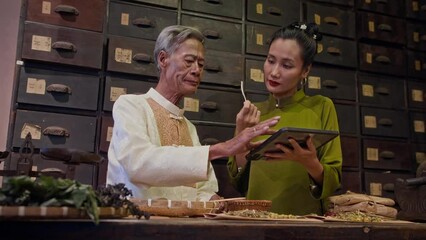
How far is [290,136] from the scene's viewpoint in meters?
1.38

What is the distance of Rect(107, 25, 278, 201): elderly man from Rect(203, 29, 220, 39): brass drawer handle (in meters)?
0.76

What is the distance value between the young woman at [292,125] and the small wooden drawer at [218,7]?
2.57 feet

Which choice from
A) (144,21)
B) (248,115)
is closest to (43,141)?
(144,21)

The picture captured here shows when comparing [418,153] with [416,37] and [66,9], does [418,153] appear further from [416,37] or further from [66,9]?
[66,9]

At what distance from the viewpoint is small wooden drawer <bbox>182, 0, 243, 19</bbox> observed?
259 centimetres

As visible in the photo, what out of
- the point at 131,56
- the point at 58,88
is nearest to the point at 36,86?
the point at 58,88

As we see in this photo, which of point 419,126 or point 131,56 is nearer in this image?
point 131,56

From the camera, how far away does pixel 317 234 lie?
102 centimetres

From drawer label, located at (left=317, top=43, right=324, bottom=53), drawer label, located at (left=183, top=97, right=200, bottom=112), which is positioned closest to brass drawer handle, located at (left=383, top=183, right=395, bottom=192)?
drawer label, located at (left=317, top=43, right=324, bottom=53)

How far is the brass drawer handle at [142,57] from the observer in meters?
2.41

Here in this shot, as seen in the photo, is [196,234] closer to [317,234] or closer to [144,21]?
[317,234]

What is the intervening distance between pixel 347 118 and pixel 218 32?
0.91m

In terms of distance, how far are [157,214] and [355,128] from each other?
1854 millimetres

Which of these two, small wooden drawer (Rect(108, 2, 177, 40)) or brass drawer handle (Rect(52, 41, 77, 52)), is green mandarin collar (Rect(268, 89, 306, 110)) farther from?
brass drawer handle (Rect(52, 41, 77, 52))
